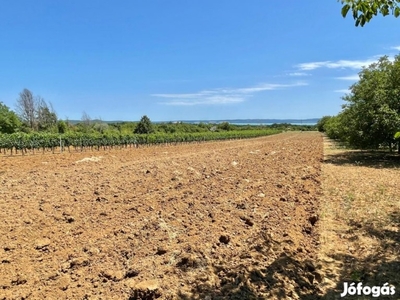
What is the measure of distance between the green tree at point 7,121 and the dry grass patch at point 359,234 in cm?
4426

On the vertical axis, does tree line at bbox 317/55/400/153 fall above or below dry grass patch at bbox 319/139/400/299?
above

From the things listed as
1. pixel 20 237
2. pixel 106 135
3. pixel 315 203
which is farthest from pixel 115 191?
pixel 106 135

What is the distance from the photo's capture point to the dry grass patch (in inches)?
162

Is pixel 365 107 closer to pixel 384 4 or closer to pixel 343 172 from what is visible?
pixel 343 172

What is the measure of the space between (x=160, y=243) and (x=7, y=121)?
149 ft

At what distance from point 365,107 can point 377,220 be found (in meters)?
10.9

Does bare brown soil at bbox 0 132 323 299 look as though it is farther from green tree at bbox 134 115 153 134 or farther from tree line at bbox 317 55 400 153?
green tree at bbox 134 115 153 134

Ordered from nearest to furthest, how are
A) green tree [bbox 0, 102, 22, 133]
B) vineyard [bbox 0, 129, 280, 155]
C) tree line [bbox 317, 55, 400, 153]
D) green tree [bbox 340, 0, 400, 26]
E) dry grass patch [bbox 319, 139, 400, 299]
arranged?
1. green tree [bbox 340, 0, 400, 26]
2. dry grass patch [bbox 319, 139, 400, 299]
3. tree line [bbox 317, 55, 400, 153]
4. vineyard [bbox 0, 129, 280, 155]
5. green tree [bbox 0, 102, 22, 133]

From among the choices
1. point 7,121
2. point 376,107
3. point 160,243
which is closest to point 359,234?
point 160,243

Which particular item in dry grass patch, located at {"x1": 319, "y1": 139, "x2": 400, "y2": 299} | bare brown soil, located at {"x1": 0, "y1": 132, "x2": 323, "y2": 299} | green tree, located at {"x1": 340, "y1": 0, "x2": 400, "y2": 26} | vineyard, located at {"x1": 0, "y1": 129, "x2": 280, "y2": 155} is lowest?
dry grass patch, located at {"x1": 319, "y1": 139, "x2": 400, "y2": 299}

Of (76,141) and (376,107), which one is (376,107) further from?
(76,141)

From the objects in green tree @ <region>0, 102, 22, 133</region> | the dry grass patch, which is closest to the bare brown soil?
the dry grass patch

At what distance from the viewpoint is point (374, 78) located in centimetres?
1581

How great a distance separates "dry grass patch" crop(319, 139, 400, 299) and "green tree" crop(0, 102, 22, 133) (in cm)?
4426
